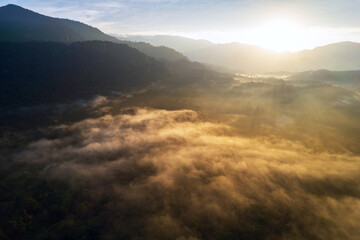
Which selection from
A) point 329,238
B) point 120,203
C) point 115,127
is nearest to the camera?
point 329,238

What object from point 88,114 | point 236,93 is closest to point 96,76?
point 88,114

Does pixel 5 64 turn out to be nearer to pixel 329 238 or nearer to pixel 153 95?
pixel 153 95

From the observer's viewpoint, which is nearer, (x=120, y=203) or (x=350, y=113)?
(x=120, y=203)

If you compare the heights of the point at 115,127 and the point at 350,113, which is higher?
the point at 350,113

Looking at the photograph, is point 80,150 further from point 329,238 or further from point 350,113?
point 350,113

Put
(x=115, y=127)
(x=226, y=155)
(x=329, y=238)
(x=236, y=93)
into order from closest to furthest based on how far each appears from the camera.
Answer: (x=329, y=238)
(x=226, y=155)
(x=115, y=127)
(x=236, y=93)

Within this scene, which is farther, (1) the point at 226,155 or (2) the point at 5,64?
(2) the point at 5,64

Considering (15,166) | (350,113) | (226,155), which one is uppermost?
(350,113)

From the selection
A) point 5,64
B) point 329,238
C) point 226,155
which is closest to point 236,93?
point 226,155

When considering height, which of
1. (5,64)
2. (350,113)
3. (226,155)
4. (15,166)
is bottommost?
(15,166)
